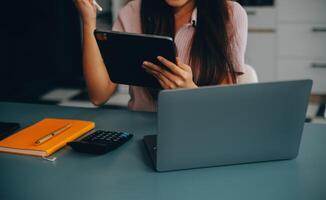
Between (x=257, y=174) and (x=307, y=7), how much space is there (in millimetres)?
2417

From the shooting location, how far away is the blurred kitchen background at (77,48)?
325 centimetres

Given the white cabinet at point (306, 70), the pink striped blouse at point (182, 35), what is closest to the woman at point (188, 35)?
the pink striped blouse at point (182, 35)

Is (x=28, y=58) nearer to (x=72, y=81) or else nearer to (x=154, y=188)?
(x=72, y=81)

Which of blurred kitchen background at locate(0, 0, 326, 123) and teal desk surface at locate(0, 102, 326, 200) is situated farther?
blurred kitchen background at locate(0, 0, 326, 123)

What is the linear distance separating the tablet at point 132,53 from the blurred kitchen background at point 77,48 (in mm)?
1935

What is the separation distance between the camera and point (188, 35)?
163cm

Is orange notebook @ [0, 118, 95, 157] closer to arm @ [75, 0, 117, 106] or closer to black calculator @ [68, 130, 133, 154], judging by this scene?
black calculator @ [68, 130, 133, 154]

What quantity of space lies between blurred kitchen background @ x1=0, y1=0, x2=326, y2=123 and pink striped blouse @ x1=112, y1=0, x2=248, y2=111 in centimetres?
156

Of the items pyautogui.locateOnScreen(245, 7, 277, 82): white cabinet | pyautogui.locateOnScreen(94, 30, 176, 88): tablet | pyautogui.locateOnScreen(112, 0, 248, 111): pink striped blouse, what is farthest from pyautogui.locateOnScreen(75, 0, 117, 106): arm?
pyautogui.locateOnScreen(245, 7, 277, 82): white cabinet

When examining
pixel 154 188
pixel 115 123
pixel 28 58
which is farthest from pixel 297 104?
pixel 28 58

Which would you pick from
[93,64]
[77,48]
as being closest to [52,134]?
[93,64]

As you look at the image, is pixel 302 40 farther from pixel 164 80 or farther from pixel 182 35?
pixel 164 80

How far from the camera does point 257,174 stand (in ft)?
3.40

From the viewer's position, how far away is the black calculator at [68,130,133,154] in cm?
115
